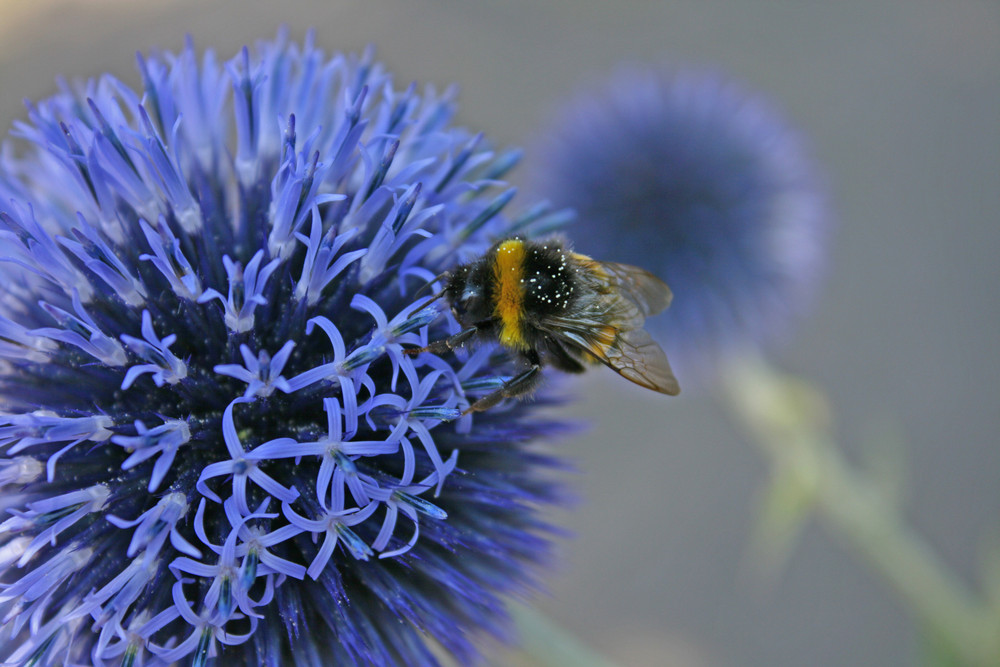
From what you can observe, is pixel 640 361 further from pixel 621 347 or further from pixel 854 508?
pixel 854 508

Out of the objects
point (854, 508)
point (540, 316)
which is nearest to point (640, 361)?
point (540, 316)

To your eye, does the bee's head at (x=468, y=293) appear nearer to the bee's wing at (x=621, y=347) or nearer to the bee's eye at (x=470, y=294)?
the bee's eye at (x=470, y=294)

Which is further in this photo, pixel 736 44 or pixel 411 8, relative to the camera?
pixel 411 8

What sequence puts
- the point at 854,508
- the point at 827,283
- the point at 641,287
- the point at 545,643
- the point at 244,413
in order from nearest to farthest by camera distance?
the point at 244,413, the point at 641,287, the point at 545,643, the point at 854,508, the point at 827,283

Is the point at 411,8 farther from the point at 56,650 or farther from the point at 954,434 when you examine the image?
the point at 56,650

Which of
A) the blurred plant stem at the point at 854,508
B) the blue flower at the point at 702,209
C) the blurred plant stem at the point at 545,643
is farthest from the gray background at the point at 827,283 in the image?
the blurred plant stem at the point at 545,643

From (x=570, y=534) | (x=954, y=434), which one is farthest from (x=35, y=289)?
(x=954, y=434)

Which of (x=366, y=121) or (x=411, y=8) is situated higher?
(x=411, y=8)
